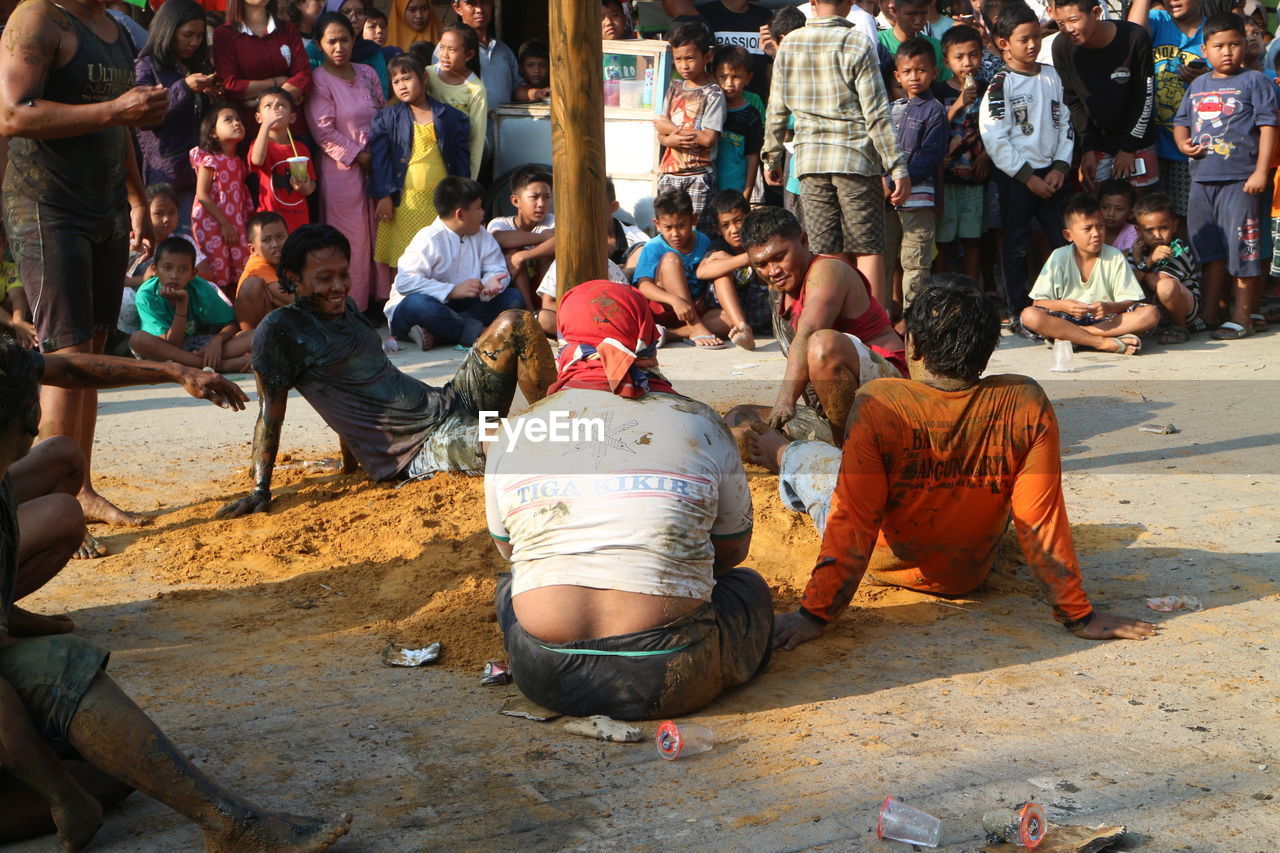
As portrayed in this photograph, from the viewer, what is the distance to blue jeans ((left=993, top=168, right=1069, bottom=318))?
9.69 m

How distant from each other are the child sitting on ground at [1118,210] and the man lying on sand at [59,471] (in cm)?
705

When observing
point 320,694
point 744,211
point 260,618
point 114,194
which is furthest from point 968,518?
point 744,211

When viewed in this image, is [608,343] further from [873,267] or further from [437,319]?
[437,319]

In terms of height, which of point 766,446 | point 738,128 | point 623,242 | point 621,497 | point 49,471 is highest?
point 738,128

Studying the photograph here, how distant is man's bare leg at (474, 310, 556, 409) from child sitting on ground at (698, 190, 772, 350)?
3.28 m

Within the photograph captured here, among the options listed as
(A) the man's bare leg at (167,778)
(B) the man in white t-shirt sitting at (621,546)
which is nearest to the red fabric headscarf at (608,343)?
(B) the man in white t-shirt sitting at (621,546)

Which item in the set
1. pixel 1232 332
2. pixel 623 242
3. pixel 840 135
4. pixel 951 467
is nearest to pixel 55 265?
pixel 951 467

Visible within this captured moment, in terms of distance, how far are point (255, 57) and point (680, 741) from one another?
24.6ft

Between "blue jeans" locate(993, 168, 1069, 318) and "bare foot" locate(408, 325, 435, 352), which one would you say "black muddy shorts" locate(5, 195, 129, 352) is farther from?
"blue jeans" locate(993, 168, 1069, 318)

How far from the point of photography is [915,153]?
932 cm

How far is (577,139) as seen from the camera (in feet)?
17.3

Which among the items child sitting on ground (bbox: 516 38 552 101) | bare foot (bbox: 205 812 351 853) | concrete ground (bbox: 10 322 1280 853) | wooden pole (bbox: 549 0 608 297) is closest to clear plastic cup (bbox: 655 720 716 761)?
concrete ground (bbox: 10 322 1280 853)

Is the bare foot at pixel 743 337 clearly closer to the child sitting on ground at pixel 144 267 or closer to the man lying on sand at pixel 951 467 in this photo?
the child sitting on ground at pixel 144 267

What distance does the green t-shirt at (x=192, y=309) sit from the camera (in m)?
8.40
